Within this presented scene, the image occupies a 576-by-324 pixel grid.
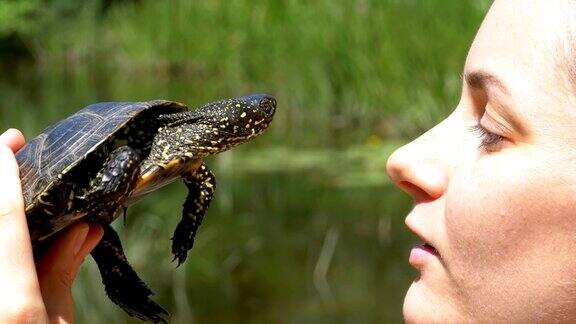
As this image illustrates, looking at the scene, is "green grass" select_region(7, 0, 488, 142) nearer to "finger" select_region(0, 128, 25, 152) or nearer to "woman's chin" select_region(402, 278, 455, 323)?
"finger" select_region(0, 128, 25, 152)

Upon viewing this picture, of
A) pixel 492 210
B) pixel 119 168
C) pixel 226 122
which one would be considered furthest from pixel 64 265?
pixel 492 210

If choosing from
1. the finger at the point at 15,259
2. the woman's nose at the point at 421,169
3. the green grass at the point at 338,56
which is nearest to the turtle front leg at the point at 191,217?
the finger at the point at 15,259

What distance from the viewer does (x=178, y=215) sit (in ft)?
13.4

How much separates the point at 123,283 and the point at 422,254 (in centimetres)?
48

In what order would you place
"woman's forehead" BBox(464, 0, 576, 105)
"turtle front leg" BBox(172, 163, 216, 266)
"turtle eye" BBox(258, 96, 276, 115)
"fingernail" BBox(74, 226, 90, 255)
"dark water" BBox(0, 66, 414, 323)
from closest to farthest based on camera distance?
"woman's forehead" BBox(464, 0, 576, 105) → "fingernail" BBox(74, 226, 90, 255) → "turtle front leg" BBox(172, 163, 216, 266) → "turtle eye" BBox(258, 96, 276, 115) → "dark water" BBox(0, 66, 414, 323)

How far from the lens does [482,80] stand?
3.44 ft

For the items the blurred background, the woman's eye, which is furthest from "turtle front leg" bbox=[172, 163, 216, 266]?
the blurred background

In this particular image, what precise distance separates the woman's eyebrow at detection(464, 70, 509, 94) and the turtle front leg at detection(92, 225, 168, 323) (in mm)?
572

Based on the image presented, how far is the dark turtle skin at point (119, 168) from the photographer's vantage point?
134 cm

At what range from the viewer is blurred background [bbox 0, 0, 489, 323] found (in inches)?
153

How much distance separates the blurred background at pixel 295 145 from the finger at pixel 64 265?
214cm

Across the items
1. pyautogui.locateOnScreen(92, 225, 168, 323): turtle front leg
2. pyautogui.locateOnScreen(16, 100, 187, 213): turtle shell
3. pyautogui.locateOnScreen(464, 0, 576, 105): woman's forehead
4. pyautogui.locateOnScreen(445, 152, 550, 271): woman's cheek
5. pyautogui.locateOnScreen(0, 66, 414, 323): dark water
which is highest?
pyautogui.locateOnScreen(464, 0, 576, 105): woman's forehead

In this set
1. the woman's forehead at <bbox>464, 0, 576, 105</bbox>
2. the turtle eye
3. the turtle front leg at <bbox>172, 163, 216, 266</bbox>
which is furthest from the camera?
the turtle eye

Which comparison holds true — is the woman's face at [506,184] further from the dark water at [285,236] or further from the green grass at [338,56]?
the green grass at [338,56]
